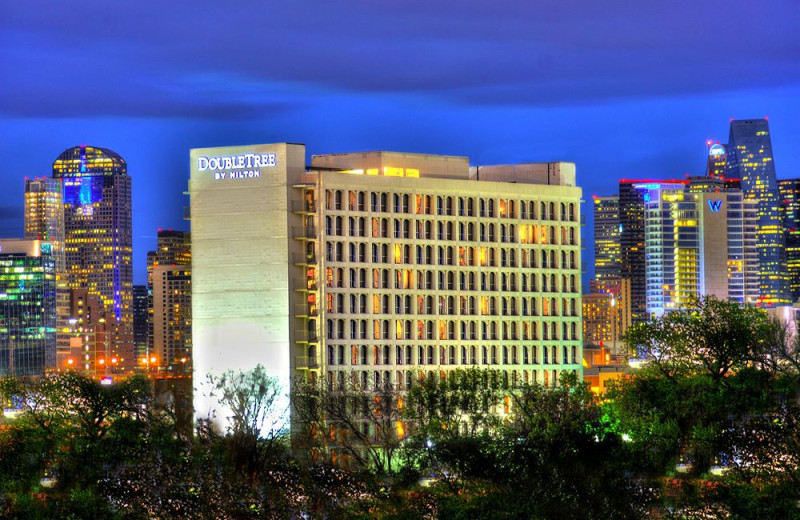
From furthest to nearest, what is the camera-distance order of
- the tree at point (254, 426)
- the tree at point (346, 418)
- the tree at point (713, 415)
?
the tree at point (346, 418), the tree at point (254, 426), the tree at point (713, 415)

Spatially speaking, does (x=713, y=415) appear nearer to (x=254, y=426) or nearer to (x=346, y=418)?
(x=346, y=418)

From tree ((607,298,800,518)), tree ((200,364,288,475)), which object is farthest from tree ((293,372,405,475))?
tree ((607,298,800,518))

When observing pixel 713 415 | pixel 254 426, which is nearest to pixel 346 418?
pixel 254 426

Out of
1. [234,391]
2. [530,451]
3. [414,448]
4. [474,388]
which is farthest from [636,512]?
[234,391]

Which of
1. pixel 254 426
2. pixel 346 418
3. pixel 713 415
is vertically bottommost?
pixel 254 426

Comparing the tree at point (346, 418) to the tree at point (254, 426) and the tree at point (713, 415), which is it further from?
the tree at point (713, 415)

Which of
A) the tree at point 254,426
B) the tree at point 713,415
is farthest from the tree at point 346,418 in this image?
the tree at point 713,415

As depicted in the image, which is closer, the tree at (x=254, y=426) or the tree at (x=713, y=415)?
the tree at (x=713, y=415)

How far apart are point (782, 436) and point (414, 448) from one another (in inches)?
1369

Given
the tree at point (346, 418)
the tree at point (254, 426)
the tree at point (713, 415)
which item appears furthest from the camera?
the tree at point (346, 418)

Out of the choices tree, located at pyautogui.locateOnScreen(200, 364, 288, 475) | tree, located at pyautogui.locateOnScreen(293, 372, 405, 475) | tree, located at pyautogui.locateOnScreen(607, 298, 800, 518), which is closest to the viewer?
tree, located at pyautogui.locateOnScreen(607, 298, 800, 518)

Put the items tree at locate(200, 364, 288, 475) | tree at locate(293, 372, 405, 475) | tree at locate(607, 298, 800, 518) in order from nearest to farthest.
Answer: tree at locate(607, 298, 800, 518) → tree at locate(200, 364, 288, 475) → tree at locate(293, 372, 405, 475)

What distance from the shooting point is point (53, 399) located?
187 metres

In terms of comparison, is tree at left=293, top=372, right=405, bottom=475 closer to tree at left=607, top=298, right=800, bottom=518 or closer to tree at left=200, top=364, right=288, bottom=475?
tree at left=200, top=364, right=288, bottom=475
